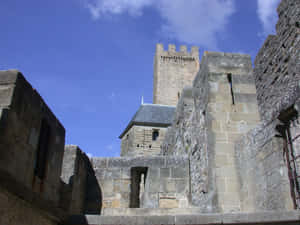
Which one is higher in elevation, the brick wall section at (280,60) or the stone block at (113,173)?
the brick wall section at (280,60)

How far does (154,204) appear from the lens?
7316 millimetres

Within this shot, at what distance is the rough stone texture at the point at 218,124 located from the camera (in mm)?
5973

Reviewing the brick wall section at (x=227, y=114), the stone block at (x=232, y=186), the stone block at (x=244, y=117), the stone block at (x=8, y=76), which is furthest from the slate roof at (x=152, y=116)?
the stone block at (x=8, y=76)

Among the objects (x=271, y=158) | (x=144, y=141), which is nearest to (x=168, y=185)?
(x=271, y=158)

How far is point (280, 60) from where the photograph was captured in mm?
10406

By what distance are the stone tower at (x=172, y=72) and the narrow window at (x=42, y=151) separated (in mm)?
37535

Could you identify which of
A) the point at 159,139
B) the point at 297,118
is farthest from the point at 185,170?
the point at 159,139

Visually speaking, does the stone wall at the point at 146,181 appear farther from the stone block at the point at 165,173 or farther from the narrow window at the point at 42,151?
the narrow window at the point at 42,151

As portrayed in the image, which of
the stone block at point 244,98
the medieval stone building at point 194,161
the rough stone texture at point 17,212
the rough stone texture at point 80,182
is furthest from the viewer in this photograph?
the stone block at point 244,98

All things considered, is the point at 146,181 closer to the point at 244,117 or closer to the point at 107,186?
the point at 107,186

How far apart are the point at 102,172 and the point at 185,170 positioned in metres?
1.88

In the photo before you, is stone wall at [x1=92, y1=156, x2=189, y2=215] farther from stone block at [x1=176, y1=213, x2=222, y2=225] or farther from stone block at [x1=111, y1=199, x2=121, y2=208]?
stone block at [x1=176, y1=213, x2=222, y2=225]

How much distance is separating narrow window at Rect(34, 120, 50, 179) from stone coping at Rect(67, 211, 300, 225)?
2.49ft

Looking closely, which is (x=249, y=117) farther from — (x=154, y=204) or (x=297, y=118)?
(x=154, y=204)
